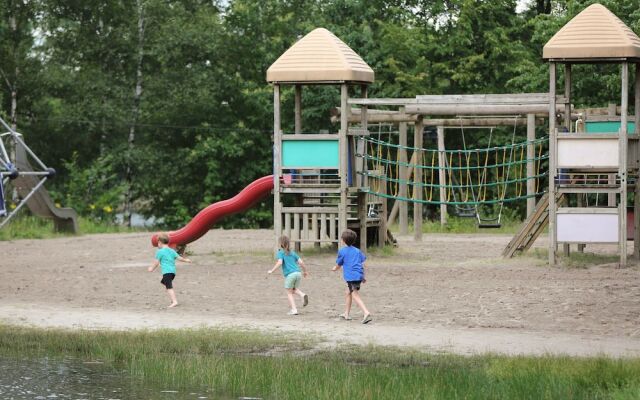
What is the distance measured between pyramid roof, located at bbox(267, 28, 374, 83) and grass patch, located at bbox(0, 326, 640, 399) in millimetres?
9555

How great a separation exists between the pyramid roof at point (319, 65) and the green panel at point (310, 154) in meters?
1.18

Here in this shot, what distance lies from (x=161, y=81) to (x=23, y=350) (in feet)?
105

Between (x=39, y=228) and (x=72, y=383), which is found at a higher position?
(x=39, y=228)

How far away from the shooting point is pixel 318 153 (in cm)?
2412

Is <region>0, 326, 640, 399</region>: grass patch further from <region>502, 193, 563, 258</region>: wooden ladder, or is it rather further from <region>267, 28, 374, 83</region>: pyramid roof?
<region>502, 193, 563, 258</region>: wooden ladder

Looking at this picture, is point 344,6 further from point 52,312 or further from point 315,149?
point 52,312

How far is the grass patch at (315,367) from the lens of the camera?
1141cm

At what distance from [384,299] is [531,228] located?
6724 mm

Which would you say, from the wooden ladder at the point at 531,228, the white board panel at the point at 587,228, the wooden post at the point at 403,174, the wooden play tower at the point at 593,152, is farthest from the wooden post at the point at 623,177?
the wooden post at the point at 403,174

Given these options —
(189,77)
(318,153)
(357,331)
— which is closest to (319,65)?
(318,153)

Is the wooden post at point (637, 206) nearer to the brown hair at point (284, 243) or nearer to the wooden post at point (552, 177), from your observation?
the wooden post at point (552, 177)

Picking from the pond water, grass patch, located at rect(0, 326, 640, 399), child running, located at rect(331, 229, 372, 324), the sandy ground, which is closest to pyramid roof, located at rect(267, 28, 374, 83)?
the sandy ground

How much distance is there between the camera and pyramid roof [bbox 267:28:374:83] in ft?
78.5

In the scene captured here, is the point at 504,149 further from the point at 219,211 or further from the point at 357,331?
the point at 357,331
